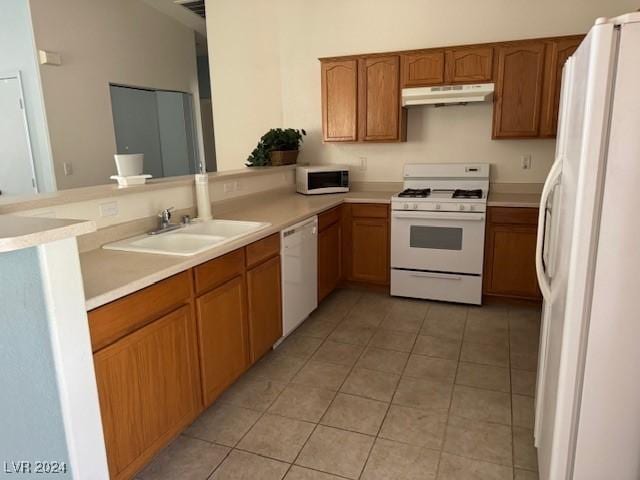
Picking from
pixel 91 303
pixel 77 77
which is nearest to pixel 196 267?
pixel 91 303

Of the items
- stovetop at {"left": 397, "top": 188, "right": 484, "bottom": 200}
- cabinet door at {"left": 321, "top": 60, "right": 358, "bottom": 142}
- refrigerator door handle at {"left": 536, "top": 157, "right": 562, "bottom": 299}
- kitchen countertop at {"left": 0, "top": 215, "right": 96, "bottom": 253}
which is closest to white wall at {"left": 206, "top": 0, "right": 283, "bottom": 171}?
cabinet door at {"left": 321, "top": 60, "right": 358, "bottom": 142}

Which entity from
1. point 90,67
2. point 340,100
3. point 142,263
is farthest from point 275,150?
point 142,263

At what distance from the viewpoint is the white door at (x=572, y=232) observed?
46.3 inches

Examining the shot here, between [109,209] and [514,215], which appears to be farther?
[514,215]

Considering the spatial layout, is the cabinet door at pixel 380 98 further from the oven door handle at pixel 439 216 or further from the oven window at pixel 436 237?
the oven window at pixel 436 237

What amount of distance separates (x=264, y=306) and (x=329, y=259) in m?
1.18

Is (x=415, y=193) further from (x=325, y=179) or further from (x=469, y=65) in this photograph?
(x=469, y=65)

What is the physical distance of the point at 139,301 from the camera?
1704mm

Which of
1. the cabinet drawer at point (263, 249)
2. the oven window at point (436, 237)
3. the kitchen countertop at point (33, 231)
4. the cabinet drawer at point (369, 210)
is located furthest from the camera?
the cabinet drawer at point (369, 210)

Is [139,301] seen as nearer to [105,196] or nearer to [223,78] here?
[105,196]

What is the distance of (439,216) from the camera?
12.0 ft

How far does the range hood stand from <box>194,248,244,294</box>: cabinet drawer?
2208mm

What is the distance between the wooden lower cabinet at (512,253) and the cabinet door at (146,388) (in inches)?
101

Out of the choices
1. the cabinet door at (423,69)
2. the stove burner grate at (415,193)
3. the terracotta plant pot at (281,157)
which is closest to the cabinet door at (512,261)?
the stove burner grate at (415,193)
